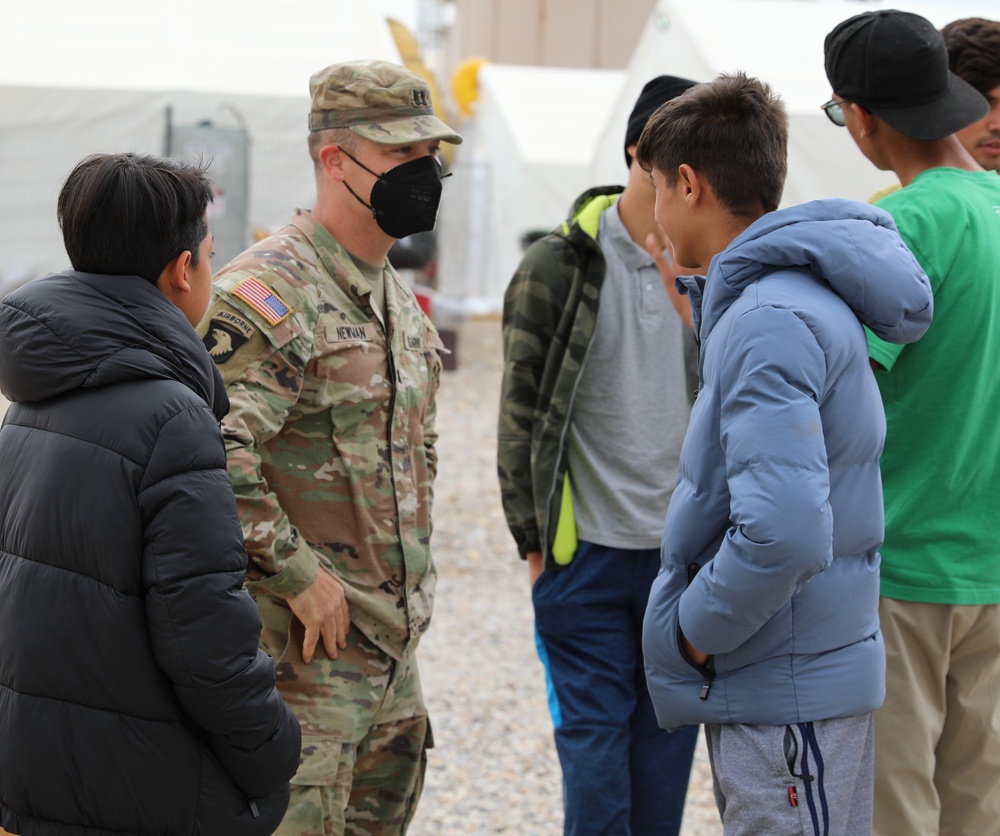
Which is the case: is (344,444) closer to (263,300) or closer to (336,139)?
(263,300)

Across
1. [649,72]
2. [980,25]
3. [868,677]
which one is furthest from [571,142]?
[868,677]

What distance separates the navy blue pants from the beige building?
28734mm

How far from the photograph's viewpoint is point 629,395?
127 inches

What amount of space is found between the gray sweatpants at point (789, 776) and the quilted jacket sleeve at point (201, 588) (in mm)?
881

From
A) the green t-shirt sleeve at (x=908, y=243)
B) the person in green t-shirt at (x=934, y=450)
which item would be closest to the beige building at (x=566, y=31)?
the person in green t-shirt at (x=934, y=450)

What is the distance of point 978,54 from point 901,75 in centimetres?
60

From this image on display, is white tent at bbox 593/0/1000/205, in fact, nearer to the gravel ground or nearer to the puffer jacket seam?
the gravel ground

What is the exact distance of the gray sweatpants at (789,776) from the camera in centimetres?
212

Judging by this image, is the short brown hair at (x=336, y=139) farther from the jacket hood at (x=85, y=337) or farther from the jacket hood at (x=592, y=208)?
the jacket hood at (x=85, y=337)

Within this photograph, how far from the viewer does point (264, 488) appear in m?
→ 2.54

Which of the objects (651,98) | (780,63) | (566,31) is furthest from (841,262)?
(566,31)

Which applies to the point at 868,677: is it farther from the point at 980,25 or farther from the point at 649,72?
the point at 649,72

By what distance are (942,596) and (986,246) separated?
0.81 meters

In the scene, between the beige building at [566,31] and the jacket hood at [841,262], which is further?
the beige building at [566,31]
